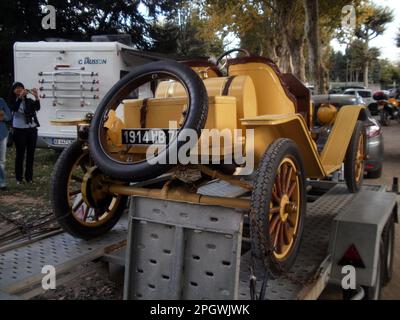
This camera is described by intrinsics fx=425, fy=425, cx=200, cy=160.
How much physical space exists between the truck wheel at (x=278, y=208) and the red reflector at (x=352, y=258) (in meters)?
0.32

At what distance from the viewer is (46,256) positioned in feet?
9.68

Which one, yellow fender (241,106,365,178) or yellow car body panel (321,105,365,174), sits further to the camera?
yellow car body panel (321,105,365,174)

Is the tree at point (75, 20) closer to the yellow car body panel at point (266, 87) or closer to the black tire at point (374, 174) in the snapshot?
the black tire at point (374, 174)

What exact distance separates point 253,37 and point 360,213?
115ft

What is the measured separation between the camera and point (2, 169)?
739cm

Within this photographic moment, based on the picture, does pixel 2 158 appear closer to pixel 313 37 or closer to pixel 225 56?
pixel 225 56

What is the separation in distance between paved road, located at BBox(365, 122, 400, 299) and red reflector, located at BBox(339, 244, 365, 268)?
3.70ft

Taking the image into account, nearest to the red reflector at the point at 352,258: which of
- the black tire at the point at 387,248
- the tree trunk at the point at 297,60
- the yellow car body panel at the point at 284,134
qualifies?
the black tire at the point at 387,248

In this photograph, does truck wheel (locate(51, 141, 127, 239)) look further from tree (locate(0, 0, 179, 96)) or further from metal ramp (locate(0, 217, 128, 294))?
tree (locate(0, 0, 179, 96))

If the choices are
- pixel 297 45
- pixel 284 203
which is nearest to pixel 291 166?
pixel 284 203

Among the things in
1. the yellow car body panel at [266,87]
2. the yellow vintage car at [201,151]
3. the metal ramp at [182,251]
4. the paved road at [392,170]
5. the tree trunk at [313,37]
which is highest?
the tree trunk at [313,37]

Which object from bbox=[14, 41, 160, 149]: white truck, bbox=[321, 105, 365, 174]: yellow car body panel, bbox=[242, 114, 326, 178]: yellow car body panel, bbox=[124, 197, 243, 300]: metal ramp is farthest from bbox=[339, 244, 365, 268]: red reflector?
bbox=[14, 41, 160, 149]: white truck

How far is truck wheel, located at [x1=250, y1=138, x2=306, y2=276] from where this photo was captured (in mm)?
2443

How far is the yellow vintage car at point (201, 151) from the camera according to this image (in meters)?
2.68
